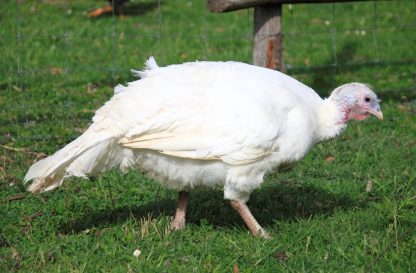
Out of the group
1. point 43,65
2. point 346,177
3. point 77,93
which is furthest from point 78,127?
point 346,177

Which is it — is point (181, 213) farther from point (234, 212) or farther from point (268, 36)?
point (268, 36)

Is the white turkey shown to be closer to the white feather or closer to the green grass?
the white feather

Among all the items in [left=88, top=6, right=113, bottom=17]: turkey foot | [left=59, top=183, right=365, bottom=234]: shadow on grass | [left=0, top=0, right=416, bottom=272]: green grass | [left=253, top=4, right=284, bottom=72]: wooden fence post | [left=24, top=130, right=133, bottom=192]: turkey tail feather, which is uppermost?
[left=253, top=4, right=284, bottom=72]: wooden fence post

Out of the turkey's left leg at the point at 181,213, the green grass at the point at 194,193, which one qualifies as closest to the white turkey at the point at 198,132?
the turkey's left leg at the point at 181,213

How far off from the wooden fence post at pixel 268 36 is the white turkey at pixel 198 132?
2.19 m

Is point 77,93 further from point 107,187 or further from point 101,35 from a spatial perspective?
point 107,187

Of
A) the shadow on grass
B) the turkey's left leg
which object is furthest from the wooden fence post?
the turkey's left leg

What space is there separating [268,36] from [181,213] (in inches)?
Answer: 98.3

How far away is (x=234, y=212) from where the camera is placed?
5828 millimetres

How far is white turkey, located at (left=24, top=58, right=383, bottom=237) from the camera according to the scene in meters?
4.84

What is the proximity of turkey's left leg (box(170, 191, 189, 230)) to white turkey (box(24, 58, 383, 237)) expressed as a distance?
0.31 meters

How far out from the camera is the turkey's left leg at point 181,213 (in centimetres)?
541

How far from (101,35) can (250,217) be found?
5734mm

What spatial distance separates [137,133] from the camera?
190 inches
